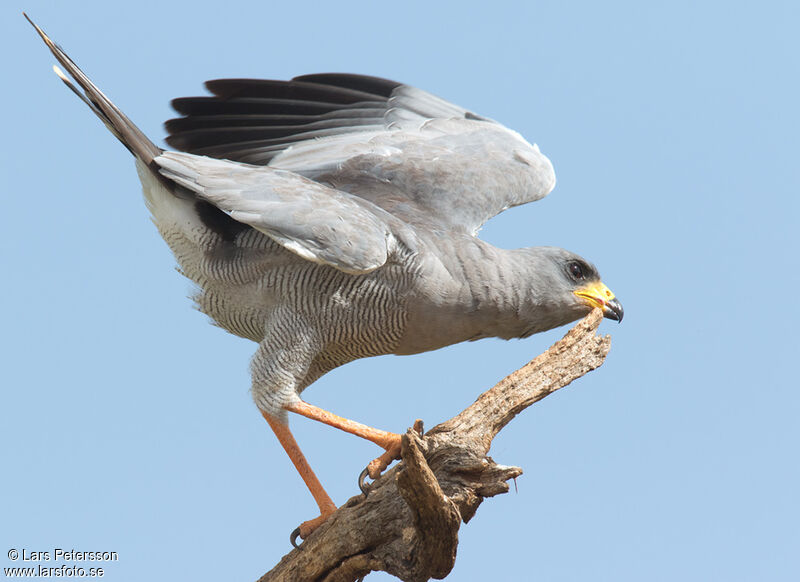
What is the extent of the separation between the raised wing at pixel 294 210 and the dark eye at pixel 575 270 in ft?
4.54

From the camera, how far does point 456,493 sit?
5.83m

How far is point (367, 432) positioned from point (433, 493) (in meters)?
1.31

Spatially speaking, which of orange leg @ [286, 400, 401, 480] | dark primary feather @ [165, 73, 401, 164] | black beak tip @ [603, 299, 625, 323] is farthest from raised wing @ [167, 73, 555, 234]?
orange leg @ [286, 400, 401, 480]

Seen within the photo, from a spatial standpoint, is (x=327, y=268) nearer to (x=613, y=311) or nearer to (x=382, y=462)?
(x=382, y=462)

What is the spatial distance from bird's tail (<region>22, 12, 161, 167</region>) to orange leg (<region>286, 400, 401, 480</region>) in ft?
6.81

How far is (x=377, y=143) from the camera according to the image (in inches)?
348

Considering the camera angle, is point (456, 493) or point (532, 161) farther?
point (532, 161)

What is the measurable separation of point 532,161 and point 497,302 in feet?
7.48

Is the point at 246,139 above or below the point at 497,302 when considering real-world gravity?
above

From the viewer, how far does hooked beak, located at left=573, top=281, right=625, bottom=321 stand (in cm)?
714

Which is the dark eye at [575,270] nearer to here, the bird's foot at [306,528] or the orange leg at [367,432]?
the orange leg at [367,432]

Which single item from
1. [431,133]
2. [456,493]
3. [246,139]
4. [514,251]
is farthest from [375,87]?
[456,493]

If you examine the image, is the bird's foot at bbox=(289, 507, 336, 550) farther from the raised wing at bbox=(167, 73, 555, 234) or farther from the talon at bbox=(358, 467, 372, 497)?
the raised wing at bbox=(167, 73, 555, 234)

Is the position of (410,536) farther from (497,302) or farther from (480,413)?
(497,302)
